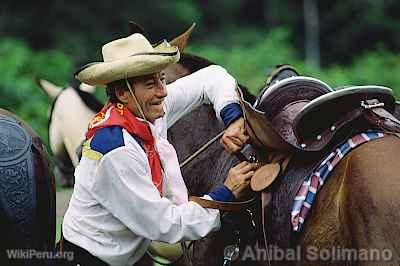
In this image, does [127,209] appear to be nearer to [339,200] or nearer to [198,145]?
[339,200]

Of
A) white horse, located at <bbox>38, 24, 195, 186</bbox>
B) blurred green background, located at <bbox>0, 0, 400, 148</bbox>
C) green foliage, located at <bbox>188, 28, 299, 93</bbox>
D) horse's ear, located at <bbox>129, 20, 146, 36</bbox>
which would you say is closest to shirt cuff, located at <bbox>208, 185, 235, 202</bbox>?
horse's ear, located at <bbox>129, 20, 146, 36</bbox>

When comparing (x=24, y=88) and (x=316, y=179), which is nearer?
(x=316, y=179)

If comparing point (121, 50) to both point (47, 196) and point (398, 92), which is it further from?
point (398, 92)

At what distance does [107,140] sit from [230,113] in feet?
2.46

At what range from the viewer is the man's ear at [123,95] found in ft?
12.2

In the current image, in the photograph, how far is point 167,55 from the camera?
143 inches

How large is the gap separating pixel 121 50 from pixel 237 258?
3.56ft

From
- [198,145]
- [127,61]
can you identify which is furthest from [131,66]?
[198,145]

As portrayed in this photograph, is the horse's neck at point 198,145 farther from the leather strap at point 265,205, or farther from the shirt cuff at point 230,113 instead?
the leather strap at point 265,205

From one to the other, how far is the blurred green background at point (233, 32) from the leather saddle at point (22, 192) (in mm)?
13369

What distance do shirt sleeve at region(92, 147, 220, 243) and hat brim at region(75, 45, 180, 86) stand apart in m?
0.32

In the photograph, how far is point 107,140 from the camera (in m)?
3.58

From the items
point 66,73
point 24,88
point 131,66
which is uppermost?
point 131,66

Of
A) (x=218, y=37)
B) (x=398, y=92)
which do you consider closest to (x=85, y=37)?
(x=218, y=37)
